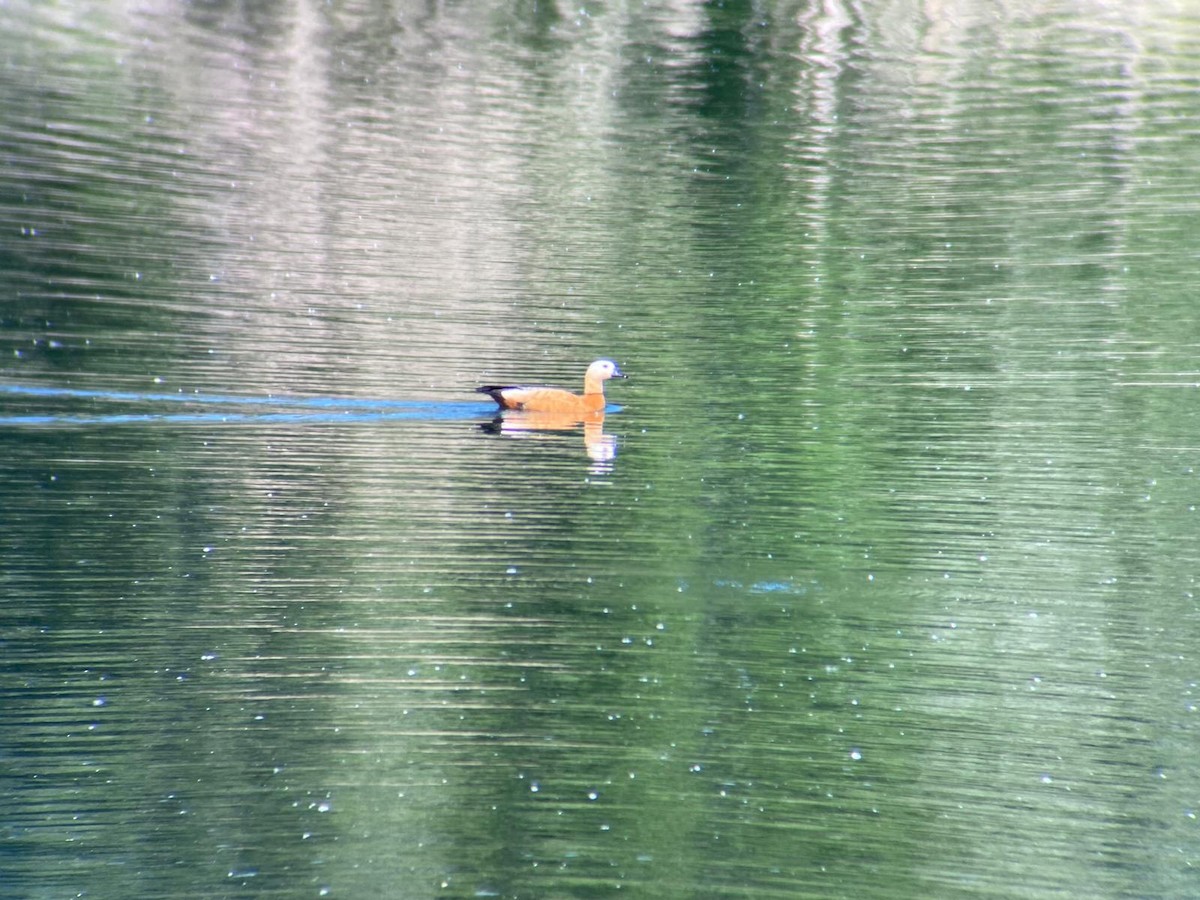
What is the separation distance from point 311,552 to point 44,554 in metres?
1.59

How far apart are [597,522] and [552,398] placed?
3.02 metres

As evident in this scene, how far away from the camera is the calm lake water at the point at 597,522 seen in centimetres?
763

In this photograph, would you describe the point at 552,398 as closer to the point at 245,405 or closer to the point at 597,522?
the point at 245,405

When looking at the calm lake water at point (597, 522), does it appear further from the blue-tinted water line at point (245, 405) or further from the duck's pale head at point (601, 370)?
the duck's pale head at point (601, 370)

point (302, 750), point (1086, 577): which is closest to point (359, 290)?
point (1086, 577)

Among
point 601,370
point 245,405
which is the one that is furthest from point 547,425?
point 245,405

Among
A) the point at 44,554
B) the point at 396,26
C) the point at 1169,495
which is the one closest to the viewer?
the point at 44,554

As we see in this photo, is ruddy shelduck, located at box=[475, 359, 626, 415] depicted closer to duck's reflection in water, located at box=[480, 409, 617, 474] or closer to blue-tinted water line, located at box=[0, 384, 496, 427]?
duck's reflection in water, located at box=[480, 409, 617, 474]

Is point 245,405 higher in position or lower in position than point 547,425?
higher

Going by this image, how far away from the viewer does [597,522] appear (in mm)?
11797

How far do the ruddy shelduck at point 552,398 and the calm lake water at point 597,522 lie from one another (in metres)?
0.19

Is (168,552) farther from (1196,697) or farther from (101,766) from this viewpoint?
(1196,697)

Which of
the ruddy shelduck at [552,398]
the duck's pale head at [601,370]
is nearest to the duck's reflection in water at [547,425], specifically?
the ruddy shelduck at [552,398]

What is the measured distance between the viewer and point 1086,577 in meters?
10.9
